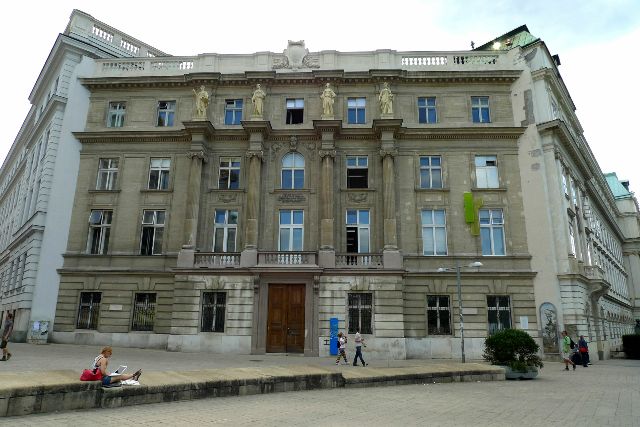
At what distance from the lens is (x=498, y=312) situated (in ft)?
91.5

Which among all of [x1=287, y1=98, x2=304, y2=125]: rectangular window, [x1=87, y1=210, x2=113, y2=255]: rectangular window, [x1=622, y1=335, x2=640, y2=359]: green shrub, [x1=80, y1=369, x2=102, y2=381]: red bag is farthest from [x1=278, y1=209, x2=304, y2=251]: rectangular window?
[x1=622, y1=335, x2=640, y2=359]: green shrub

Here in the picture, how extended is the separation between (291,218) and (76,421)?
22.0 metres

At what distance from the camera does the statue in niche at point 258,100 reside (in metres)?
30.5

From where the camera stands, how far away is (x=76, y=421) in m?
8.15

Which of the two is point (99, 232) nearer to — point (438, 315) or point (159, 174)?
point (159, 174)

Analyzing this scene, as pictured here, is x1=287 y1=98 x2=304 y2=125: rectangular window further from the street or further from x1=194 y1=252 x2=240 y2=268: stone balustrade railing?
the street

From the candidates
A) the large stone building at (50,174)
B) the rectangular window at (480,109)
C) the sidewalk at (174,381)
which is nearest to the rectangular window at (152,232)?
the large stone building at (50,174)

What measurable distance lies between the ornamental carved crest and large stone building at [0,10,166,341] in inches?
529

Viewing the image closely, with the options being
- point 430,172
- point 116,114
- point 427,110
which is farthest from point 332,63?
point 116,114

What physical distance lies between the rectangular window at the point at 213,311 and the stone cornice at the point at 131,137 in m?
11.2

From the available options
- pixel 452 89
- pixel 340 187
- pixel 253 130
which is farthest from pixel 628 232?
pixel 253 130

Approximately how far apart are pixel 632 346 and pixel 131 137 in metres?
43.2

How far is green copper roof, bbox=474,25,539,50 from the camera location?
1459 inches

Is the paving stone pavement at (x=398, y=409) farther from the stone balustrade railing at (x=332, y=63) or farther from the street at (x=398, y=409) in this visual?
the stone balustrade railing at (x=332, y=63)
